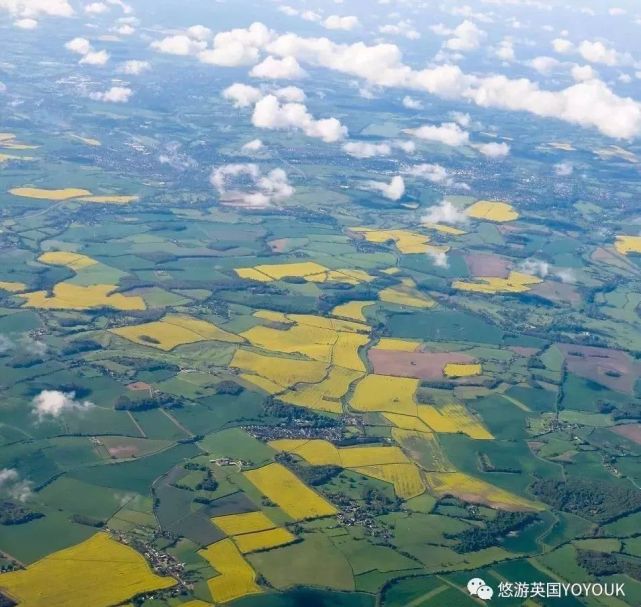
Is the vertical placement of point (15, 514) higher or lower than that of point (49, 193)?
higher

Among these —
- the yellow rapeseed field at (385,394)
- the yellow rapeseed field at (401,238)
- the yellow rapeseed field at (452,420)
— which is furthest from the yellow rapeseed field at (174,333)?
the yellow rapeseed field at (401,238)

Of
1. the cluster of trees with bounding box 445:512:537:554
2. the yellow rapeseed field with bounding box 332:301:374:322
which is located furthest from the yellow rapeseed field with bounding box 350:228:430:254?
the cluster of trees with bounding box 445:512:537:554

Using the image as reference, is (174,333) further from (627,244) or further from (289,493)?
(627,244)

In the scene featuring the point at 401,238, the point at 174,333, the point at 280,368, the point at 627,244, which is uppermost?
the point at 174,333

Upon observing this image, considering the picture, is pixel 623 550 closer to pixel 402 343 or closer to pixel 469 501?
pixel 469 501

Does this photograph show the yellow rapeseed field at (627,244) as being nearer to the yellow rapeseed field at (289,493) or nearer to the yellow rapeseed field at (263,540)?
the yellow rapeseed field at (289,493)

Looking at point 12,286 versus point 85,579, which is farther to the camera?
point 12,286

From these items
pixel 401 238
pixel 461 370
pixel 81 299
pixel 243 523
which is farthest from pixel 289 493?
pixel 401 238
